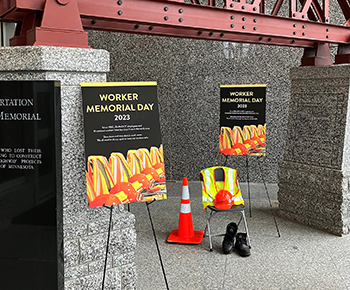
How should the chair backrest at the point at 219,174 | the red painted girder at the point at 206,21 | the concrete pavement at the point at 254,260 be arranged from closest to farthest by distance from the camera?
the red painted girder at the point at 206,21
the concrete pavement at the point at 254,260
the chair backrest at the point at 219,174

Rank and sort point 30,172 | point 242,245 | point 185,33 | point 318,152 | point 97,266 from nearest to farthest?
point 30,172, point 97,266, point 185,33, point 242,245, point 318,152

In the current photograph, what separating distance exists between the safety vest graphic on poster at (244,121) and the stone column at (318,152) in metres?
0.50

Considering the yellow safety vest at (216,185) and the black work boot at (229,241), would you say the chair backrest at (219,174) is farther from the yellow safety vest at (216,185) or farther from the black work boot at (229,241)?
the black work boot at (229,241)

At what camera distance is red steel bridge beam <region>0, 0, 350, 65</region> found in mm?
2789

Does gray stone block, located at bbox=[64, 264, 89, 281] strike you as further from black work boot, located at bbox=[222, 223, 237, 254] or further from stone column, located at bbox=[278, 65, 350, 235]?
stone column, located at bbox=[278, 65, 350, 235]

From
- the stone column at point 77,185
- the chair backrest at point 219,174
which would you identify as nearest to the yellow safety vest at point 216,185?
the chair backrest at point 219,174

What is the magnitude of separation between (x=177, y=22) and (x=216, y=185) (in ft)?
7.63

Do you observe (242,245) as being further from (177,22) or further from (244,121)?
(177,22)

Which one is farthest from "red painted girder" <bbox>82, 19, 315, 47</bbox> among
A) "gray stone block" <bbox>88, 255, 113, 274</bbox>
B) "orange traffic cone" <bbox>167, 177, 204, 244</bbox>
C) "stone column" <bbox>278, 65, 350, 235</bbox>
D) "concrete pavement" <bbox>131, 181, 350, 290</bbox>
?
"concrete pavement" <bbox>131, 181, 350, 290</bbox>

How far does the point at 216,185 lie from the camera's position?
5.15 meters

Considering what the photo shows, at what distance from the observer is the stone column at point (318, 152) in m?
5.20

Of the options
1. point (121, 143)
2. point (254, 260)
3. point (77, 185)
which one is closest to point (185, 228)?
point (254, 260)

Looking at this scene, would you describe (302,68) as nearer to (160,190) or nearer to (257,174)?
(257,174)

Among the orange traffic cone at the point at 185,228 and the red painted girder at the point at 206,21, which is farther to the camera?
the orange traffic cone at the point at 185,228
